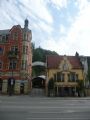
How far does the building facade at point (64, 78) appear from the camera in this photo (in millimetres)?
57250

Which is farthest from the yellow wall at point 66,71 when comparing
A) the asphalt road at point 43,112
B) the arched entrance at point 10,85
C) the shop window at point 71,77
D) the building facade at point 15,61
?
the asphalt road at point 43,112

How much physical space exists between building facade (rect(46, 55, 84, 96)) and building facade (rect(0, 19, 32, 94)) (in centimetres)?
534

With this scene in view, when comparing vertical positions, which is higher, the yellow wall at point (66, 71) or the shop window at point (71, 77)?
the yellow wall at point (66, 71)

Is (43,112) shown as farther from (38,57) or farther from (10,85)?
(38,57)

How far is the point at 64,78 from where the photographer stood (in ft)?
192

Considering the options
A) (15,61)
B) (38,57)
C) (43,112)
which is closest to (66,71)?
(15,61)

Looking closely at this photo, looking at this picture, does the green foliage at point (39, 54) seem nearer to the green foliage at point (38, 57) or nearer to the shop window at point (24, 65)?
the green foliage at point (38, 57)

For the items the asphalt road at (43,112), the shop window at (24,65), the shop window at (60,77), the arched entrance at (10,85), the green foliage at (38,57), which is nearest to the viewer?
the asphalt road at (43,112)

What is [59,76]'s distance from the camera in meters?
58.9

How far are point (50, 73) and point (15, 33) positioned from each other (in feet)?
41.1

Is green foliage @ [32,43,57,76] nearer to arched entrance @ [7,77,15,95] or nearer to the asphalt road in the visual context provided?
arched entrance @ [7,77,15,95]

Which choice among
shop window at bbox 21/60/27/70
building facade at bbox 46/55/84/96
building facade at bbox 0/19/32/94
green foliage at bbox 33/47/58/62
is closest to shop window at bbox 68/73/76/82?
building facade at bbox 46/55/84/96

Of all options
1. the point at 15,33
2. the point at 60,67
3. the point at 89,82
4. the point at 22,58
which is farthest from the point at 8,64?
the point at 89,82

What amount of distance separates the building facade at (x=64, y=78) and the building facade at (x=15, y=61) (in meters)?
5.34
